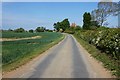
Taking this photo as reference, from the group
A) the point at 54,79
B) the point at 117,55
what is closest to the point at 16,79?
the point at 54,79

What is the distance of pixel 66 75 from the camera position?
12.5 metres

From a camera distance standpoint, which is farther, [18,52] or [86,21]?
[86,21]

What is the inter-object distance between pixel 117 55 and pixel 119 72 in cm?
474

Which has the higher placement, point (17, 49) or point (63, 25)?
point (63, 25)

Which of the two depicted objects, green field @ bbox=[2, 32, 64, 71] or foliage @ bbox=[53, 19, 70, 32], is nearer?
green field @ bbox=[2, 32, 64, 71]

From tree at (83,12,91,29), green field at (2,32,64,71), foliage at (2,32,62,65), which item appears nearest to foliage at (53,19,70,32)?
tree at (83,12,91,29)

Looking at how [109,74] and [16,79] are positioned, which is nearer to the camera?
[16,79]

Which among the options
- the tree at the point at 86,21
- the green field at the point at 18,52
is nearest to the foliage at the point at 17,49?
the green field at the point at 18,52

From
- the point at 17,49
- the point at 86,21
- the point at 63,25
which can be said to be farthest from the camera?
the point at 63,25

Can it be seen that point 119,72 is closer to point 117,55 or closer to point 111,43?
point 117,55

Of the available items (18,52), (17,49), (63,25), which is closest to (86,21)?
(17,49)

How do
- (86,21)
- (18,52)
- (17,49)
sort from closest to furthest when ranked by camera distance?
1. (18,52)
2. (17,49)
3. (86,21)

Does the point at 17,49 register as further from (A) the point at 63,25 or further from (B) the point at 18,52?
(A) the point at 63,25

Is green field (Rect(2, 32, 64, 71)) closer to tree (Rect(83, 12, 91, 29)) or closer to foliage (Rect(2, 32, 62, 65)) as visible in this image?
foliage (Rect(2, 32, 62, 65))
